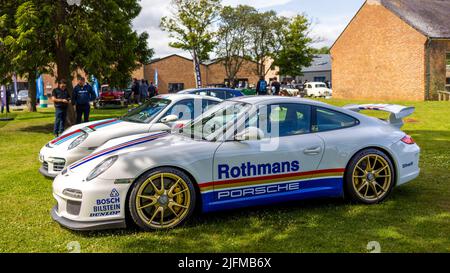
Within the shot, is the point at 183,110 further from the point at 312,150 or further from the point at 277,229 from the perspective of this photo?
the point at 277,229

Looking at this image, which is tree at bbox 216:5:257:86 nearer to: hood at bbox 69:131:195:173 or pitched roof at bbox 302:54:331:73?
pitched roof at bbox 302:54:331:73

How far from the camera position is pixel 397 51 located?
33.9m

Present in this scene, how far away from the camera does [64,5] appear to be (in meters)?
15.4

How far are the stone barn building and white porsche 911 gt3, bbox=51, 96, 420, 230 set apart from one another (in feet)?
96.8

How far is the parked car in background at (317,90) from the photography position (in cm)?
4638

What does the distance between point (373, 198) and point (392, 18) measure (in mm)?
32227

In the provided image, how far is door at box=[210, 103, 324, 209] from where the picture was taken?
489 centimetres

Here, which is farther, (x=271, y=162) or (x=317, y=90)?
(x=317, y=90)

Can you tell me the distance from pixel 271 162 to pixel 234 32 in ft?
150

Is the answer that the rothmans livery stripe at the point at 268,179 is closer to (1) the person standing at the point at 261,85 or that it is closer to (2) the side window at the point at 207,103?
(2) the side window at the point at 207,103

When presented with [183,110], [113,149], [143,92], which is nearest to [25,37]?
[183,110]

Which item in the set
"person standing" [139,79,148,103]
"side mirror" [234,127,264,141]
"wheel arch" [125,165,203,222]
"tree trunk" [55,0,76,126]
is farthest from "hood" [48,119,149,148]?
"person standing" [139,79,148,103]
